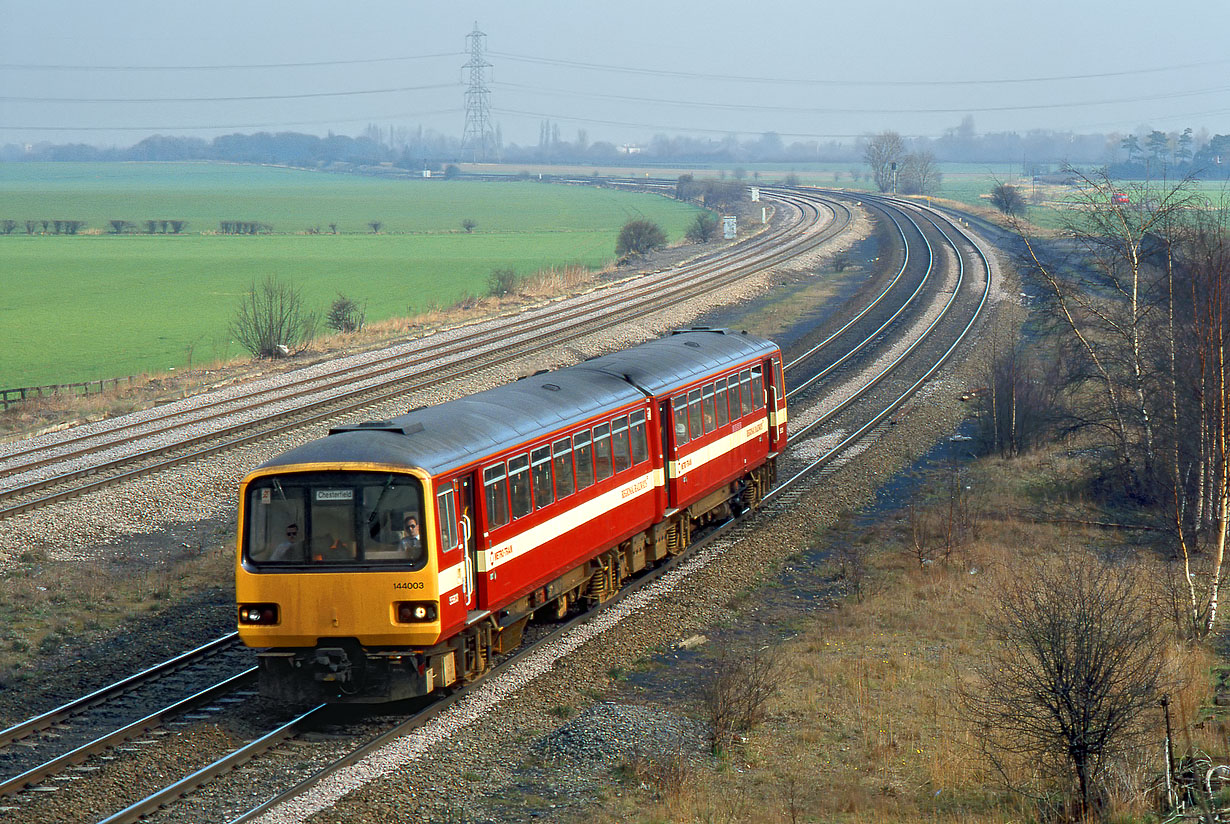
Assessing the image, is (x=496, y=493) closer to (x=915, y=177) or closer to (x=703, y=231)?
(x=703, y=231)

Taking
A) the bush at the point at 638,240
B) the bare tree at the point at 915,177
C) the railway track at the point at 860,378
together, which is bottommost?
the railway track at the point at 860,378

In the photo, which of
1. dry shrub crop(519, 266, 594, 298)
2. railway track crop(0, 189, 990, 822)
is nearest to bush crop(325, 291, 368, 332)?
dry shrub crop(519, 266, 594, 298)

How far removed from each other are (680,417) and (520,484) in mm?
4871

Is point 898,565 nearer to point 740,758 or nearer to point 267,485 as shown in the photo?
point 740,758

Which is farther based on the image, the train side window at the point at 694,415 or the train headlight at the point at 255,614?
the train side window at the point at 694,415

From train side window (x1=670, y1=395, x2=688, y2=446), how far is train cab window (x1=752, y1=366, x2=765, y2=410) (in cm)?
331

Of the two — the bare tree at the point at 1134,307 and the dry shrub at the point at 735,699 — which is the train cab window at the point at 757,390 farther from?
the dry shrub at the point at 735,699

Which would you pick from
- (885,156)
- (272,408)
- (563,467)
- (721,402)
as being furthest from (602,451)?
(885,156)

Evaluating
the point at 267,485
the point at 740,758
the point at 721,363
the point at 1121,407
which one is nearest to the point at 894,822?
the point at 740,758

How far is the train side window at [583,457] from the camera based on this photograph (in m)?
15.4

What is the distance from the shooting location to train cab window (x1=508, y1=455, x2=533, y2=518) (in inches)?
545

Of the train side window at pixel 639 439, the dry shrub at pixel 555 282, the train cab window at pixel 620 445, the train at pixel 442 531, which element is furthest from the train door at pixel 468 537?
the dry shrub at pixel 555 282

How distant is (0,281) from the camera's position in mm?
72312

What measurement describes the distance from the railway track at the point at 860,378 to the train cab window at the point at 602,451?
209 cm
